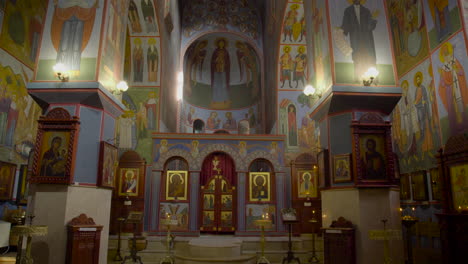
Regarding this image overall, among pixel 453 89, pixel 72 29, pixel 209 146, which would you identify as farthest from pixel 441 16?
pixel 72 29

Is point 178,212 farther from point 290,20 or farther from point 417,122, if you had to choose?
point 290,20

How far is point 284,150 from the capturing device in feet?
49.3

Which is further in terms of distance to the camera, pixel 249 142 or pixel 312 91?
pixel 249 142

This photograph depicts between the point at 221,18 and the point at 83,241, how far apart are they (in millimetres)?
17540

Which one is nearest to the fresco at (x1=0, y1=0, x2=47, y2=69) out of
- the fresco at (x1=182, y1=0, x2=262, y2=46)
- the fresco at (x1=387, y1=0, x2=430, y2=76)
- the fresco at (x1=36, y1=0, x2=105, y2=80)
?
the fresco at (x1=36, y1=0, x2=105, y2=80)

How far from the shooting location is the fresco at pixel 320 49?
28.6 ft

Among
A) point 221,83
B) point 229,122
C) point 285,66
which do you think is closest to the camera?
point 285,66

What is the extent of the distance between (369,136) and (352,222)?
2023mm

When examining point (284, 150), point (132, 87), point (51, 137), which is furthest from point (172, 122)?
point (51, 137)

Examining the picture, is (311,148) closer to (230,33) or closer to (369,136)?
(369,136)

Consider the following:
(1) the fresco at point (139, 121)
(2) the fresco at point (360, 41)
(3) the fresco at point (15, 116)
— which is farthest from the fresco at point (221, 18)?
(2) the fresco at point (360, 41)

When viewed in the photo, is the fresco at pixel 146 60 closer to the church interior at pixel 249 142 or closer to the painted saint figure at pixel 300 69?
the church interior at pixel 249 142

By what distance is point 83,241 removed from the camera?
7.31m

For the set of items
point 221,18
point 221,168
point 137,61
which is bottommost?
point 221,168
